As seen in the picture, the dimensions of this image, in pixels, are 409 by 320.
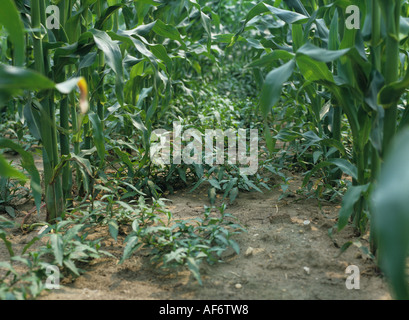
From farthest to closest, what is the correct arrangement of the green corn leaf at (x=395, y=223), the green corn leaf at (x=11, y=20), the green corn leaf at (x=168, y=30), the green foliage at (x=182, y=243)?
the green corn leaf at (x=168, y=30), the green foliage at (x=182, y=243), the green corn leaf at (x=11, y=20), the green corn leaf at (x=395, y=223)

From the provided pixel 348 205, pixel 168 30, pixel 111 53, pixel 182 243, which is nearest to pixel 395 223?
pixel 348 205

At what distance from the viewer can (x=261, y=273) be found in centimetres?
152

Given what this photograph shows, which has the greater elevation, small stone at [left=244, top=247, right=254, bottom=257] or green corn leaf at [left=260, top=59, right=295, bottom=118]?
green corn leaf at [left=260, top=59, right=295, bottom=118]

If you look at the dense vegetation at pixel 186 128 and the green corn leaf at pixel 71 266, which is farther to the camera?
the green corn leaf at pixel 71 266

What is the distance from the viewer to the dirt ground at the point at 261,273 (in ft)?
4.53

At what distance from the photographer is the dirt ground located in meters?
1.38

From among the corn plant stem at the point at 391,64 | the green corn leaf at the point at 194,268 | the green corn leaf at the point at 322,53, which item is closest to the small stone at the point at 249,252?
the green corn leaf at the point at 194,268

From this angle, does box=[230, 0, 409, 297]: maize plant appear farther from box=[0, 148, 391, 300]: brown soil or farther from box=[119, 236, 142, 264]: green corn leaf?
box=[119, 236, 142, 264]: green corn leaf

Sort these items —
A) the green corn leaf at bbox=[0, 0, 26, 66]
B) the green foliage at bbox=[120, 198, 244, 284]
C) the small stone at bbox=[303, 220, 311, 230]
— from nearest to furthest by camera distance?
the green corn leaf at bbox=[0, 0, 26, 66], the green foliage at bbox=[120, 198, 244, 284], the small stone at bbox=[303, 220, 311, 230]

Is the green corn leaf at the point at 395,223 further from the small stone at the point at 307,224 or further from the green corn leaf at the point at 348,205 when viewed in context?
the small stone at the point at 307,224

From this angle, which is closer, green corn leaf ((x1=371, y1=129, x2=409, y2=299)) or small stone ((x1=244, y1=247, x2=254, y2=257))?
green corn leaf ((x1=371, y1=129, x2=409, y2=299))

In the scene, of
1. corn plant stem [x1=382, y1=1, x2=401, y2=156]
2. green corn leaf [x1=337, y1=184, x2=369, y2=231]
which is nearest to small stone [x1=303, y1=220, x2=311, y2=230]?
green corn leaf [x1=337, y1=184, x2=369, y2=231]
